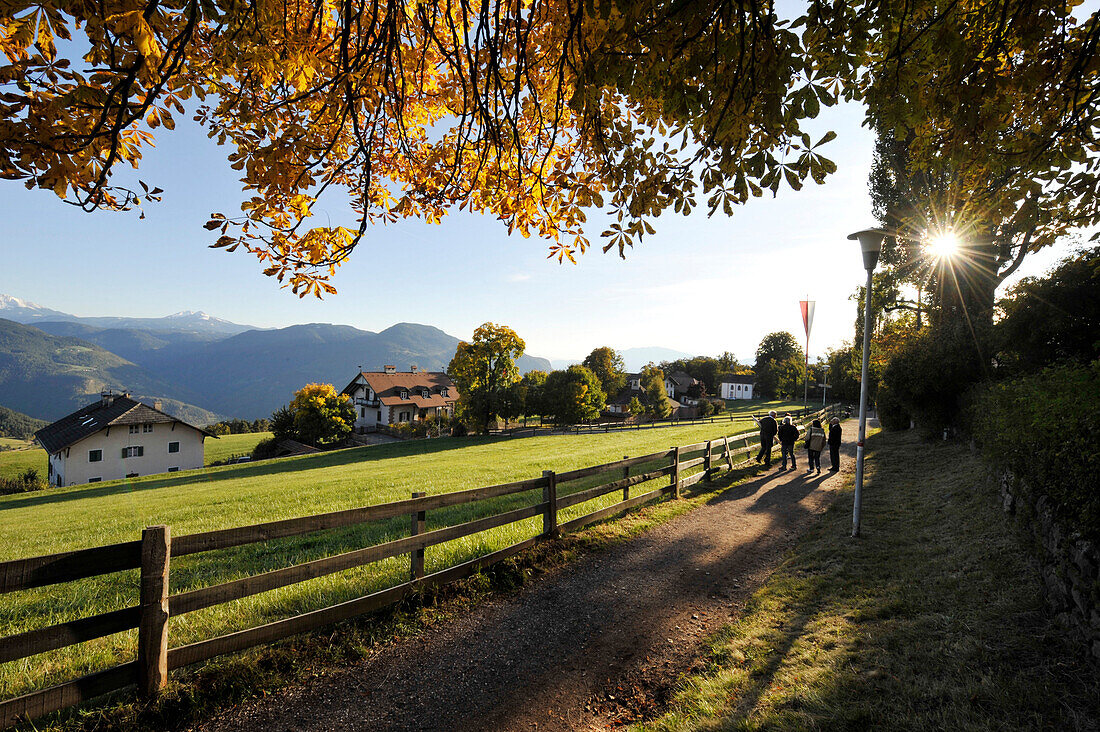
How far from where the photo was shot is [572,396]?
43219 millimetres

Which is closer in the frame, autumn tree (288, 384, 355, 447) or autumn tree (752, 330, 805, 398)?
autumn tree (288, 384, 355, 447)

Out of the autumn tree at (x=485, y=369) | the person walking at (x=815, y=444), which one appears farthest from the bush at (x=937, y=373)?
the autumn tree at (x=485, y=369)

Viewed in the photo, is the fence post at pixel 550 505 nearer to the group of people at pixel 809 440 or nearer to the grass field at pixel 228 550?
the grass field at pixel 228 550

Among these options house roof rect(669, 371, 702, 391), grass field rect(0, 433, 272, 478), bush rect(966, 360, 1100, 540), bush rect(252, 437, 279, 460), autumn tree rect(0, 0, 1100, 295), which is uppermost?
autumn tree rect(0, 0, 1100, 295)

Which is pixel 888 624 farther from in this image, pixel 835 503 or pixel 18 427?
pixel 18 427

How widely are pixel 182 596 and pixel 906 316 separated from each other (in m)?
32.3

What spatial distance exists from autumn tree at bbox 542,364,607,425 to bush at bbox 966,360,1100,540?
122 feet

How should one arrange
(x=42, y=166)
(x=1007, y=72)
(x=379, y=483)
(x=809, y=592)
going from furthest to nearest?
(x=379, y=483), (x=809, y=592), (x=1007, y=72), (x=42, y=166)

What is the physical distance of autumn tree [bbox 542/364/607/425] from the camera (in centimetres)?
4325

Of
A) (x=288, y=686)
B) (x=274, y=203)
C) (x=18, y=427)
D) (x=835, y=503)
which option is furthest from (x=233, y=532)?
(x=18, y=427)

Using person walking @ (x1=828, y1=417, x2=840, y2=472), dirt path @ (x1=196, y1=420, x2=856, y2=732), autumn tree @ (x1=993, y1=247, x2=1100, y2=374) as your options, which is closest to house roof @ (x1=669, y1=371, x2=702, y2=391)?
person walking @ (x1=828, y1=417, x2=840, y2=472)

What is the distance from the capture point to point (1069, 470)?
12.6 feet

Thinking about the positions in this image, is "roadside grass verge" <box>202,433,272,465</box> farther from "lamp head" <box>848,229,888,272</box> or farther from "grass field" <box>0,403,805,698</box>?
"lamp head" <box>848,229,888,272</box>

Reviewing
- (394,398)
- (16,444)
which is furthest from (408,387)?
(16,444)
